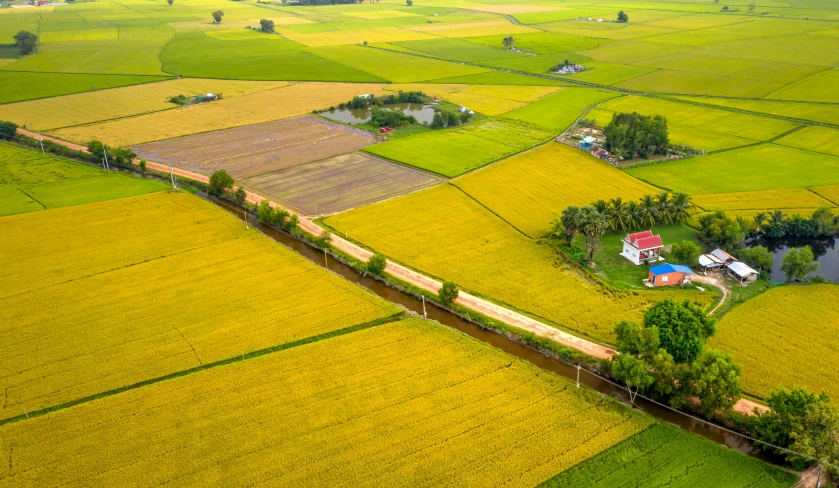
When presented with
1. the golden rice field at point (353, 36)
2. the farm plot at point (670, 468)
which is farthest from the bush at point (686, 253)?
the golden rice field at point (353, 36)

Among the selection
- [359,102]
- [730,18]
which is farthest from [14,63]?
[730,18]

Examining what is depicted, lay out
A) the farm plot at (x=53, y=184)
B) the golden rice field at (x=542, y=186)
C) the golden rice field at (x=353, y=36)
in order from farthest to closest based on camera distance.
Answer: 1. the golden rice field at (x=353, y=36)
2. the farm plot at (x=53, y=184)
3. the golden rice field at (x=542, y=186)

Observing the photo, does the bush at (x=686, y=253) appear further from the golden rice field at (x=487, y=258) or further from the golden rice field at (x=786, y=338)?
the golden rice field at (x=786, y=338)

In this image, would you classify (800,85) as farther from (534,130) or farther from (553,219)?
(553,219)

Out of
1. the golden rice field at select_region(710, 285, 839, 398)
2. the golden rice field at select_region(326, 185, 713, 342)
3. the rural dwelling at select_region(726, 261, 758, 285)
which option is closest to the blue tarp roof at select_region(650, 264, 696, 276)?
the golden rice field at select_region(326, 185, 713, 342)

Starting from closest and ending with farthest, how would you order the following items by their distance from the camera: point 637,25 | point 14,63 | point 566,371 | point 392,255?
point 566,371
point 392,255
point 14,63
point 637,25

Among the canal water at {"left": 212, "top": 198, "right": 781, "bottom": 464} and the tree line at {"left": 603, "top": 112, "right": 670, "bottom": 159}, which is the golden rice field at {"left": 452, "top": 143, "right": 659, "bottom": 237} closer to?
the tree line at {"left": 603, "top": 112, "right": 670, "bottom": 159}

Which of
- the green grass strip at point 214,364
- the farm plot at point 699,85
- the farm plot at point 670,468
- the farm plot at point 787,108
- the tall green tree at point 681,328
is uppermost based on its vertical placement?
the farm plot at point 699,85
